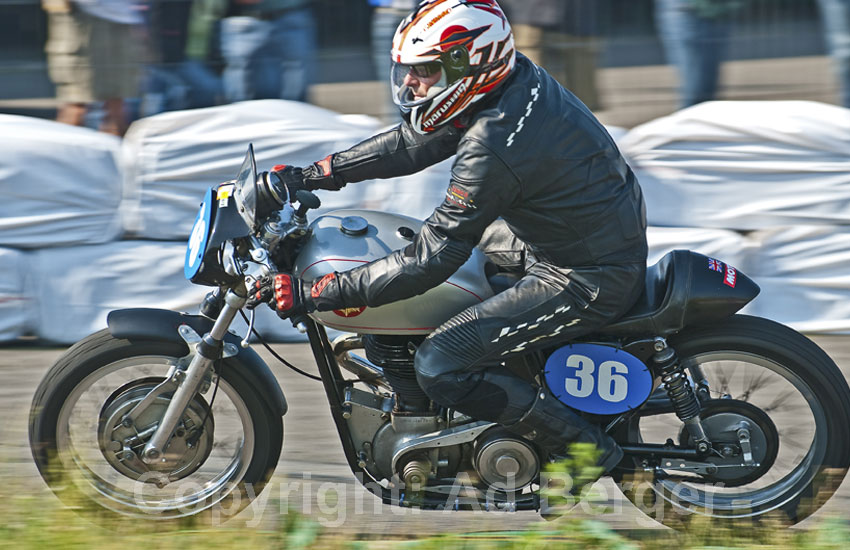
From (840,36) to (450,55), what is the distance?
345cm

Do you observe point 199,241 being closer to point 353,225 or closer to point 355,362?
A: point 353,225

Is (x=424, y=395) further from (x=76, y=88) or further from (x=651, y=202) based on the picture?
(x=76, y=88)

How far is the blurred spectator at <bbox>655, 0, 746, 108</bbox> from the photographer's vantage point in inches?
240

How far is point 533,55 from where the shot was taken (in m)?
5.99

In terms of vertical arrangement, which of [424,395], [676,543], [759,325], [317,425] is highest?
[759,325]

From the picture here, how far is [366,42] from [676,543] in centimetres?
369

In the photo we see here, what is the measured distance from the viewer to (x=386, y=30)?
620 cm

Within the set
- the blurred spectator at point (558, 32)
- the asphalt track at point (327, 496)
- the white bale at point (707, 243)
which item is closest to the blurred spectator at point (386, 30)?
the blurred spectator at point (558, 32)

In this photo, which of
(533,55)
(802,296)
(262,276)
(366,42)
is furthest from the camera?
(366,42)

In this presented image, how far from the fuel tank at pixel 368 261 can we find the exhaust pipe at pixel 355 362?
0.77 feet

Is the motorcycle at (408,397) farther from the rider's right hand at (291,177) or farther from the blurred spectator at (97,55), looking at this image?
the blurred spectator at (97,55)

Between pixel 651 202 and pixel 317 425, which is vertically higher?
pixel 651 202

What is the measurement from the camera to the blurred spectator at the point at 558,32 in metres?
6.00

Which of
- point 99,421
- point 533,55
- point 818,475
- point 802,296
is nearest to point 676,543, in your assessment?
point 818,475
